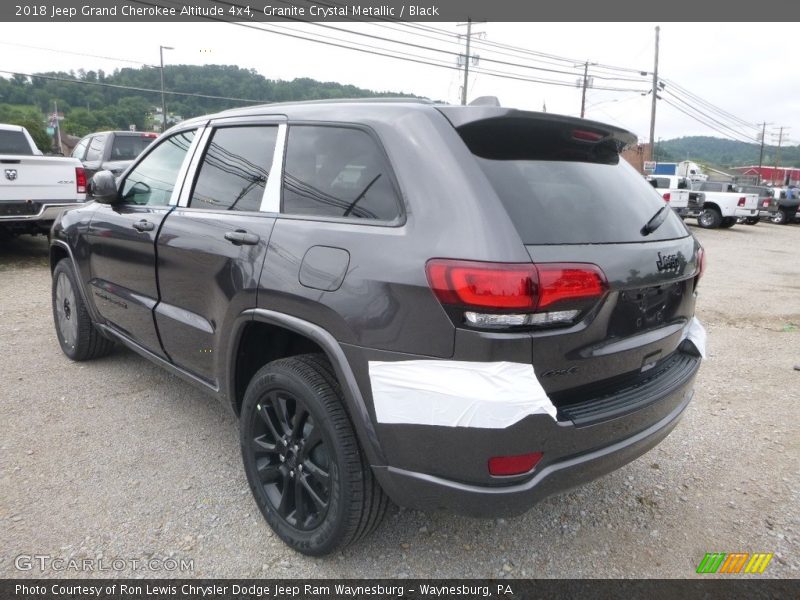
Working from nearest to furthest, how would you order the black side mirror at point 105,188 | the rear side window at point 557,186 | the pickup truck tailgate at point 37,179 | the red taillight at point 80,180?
the rear side window at point 557,186 → the black side mirror at point 105,188 → the pickup truck tailgate at point 37,179 → the red taillight at point 80,180

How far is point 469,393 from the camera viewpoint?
1768 mm

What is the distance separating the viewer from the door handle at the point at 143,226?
3189mm

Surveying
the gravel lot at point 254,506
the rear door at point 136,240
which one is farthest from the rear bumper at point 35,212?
the rear door at point 136,240

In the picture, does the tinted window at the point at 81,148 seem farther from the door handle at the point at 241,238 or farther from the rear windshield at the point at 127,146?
the door handle at the point at 241,238

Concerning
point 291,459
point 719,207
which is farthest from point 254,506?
point 719,207

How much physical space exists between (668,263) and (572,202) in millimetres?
463

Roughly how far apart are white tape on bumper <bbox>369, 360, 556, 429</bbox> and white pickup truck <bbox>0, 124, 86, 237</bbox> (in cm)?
772

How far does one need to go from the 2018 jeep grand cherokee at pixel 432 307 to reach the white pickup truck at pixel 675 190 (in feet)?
63.0

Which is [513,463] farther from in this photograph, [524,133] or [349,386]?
[524,133]

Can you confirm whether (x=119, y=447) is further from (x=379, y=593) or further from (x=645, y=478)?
(x=645, y=478)

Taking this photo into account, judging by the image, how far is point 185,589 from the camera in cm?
219

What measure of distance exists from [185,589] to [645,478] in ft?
7.41

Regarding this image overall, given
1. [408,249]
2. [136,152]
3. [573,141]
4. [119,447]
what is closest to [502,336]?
[408,249]

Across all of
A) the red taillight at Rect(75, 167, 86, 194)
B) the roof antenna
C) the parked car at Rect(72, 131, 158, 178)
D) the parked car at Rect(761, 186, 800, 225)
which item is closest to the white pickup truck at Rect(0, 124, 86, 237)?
the red taillight at Rect(75, 167, 86, 194)
